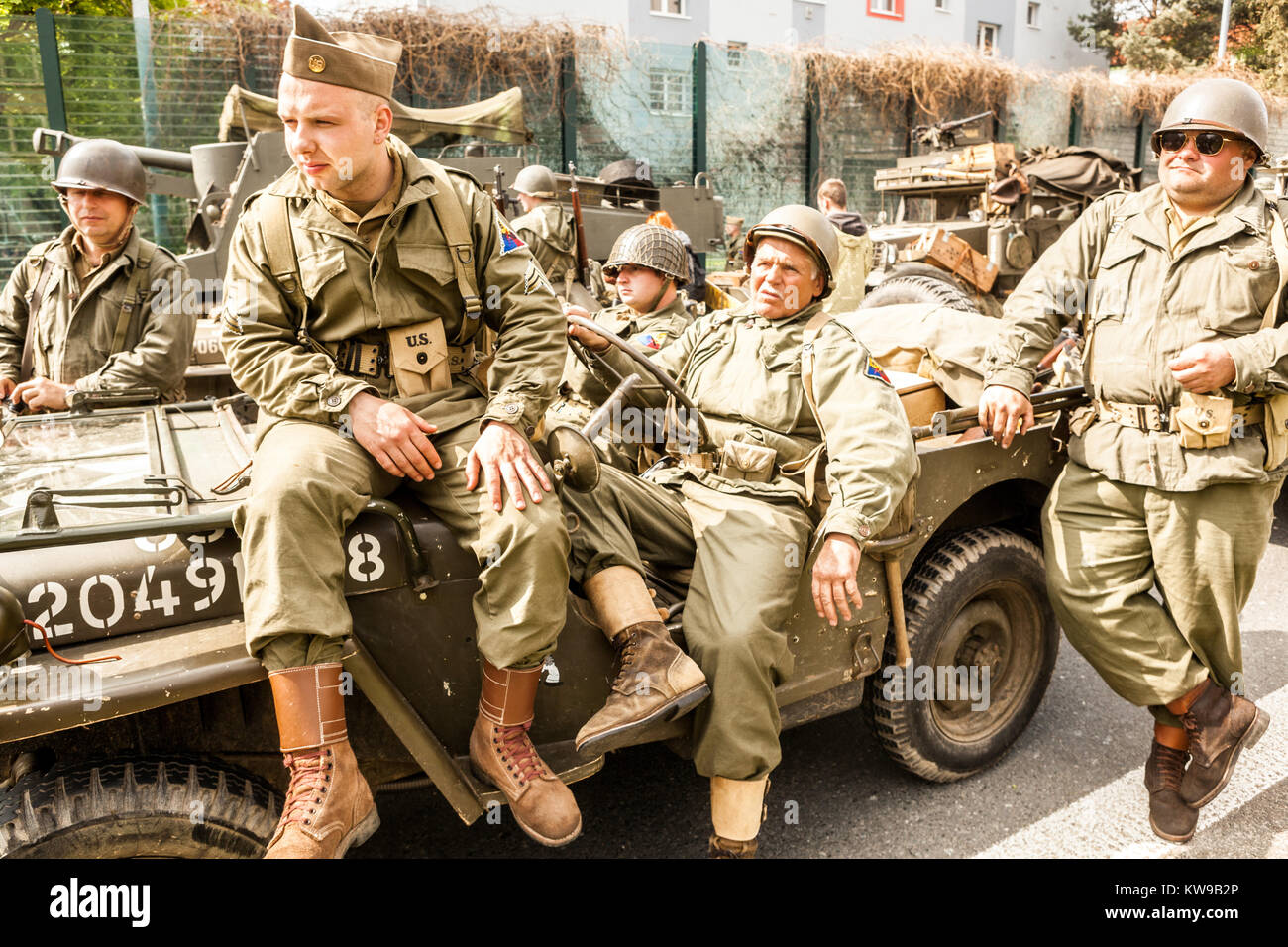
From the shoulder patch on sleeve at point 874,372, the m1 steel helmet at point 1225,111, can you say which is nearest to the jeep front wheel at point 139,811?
the shoulder patch on sleeve at point 874,372

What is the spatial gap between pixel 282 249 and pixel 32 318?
2511 mm

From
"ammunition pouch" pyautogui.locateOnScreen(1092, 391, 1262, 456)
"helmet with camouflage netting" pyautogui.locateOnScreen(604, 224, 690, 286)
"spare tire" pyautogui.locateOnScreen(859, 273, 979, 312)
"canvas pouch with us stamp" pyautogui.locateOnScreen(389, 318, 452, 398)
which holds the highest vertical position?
"helmet with camouflage netting" pyautogui.locateOnScreen(604, 224, 690, 286)

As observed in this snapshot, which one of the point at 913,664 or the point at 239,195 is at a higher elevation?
the point at 239,195

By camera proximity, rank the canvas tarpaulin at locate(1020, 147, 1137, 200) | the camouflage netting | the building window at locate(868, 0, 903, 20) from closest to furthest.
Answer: the camouflage netting, the canvas tarpaulin at locate(1020, 147, 1137, 200), the building window at locate(868, 0, 903, 20)

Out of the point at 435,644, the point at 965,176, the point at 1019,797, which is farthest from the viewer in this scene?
the point at 965,176

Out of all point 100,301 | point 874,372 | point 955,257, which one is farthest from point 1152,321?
point 955,257

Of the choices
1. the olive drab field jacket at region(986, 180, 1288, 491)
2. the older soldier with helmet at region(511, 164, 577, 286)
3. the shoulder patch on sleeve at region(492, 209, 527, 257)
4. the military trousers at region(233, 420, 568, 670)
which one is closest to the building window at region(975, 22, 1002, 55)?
the older soldier with helmet at region(511, 164, 577, 286)

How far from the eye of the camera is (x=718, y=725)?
2.84m

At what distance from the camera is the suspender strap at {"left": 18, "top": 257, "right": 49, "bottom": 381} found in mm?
4473

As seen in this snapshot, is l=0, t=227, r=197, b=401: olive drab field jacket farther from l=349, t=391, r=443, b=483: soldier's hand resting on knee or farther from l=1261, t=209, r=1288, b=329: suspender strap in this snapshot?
l=1261, t=209, r=1288, b=329: suspender strap

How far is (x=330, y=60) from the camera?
257cm

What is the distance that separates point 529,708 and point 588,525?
1.86ft
